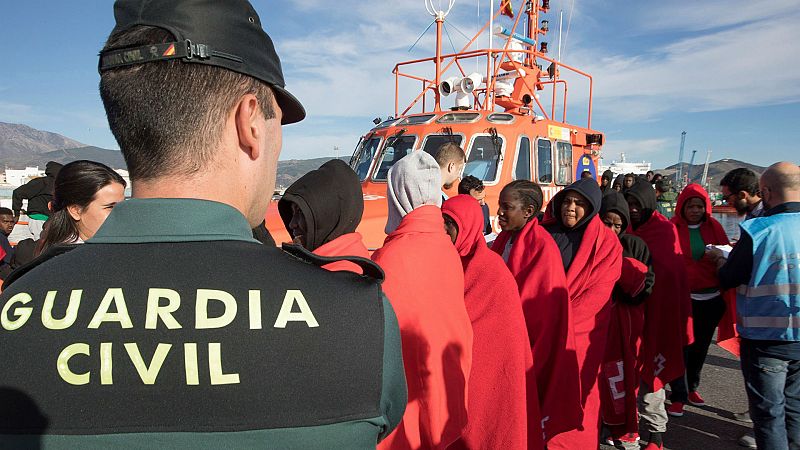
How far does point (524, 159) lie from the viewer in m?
6.48

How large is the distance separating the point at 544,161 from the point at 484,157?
0.90 metres

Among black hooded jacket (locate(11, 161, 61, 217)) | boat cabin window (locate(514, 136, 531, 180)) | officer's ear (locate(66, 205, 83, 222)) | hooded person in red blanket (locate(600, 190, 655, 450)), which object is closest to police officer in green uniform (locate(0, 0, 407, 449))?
officer's ear (locate(66, 205, 83, 222))

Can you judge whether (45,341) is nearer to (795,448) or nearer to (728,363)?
(795,448)

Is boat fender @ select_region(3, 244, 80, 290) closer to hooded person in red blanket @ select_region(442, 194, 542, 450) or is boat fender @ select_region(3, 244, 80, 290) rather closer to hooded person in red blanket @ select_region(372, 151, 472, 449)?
hooded person in red blanket @ select_region(372, 151, 472, 449)

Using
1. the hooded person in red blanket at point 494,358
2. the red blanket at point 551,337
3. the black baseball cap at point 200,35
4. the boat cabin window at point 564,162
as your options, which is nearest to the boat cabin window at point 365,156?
the boat cabin window at point 564,162

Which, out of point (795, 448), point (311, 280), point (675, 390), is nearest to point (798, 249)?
point (795, 448)

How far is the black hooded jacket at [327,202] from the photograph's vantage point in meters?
1.99

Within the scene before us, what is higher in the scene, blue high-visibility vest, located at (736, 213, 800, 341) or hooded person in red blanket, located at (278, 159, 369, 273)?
hooded person in red blanket, located at (278, 159, 369, 273)

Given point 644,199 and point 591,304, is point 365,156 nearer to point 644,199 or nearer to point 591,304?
point 644,199

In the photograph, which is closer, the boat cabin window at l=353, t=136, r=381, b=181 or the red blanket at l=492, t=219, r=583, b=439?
the red blanket at l=492, t=219, r=583, b=439

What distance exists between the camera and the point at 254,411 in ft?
2.23

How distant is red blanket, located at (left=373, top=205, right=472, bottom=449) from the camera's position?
1702 millimetres

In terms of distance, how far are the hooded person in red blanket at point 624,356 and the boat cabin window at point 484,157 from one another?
9.04 ft

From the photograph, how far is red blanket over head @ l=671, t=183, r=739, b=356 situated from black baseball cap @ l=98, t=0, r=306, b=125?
14.7ft
